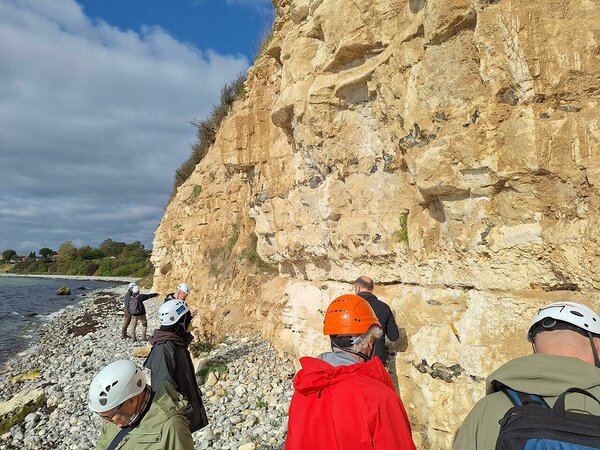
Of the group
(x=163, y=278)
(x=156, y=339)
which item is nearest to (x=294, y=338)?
(x=156, y=339)

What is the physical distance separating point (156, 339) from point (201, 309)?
410 inches

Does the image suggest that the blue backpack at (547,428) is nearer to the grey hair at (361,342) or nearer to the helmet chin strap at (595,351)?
the helmet chin strap at (595,351)

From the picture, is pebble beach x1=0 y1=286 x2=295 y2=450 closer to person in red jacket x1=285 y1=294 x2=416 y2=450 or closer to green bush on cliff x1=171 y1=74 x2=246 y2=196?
person in red jacket x1=285 y1=294 x2=416 y2=450

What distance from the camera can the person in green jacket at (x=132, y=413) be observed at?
2.38m

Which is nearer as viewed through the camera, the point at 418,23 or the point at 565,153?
the point at 565,153

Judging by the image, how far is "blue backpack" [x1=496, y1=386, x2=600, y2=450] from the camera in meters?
1.34

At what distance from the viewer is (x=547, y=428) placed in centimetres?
138

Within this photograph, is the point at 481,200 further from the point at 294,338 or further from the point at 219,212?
the point at 219,212

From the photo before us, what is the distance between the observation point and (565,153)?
10.8 feet

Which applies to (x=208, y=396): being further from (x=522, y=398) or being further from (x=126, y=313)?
(x=126, y=313)

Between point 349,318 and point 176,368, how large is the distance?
203cm

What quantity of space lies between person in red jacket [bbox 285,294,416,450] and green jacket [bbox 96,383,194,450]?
0.64 meters

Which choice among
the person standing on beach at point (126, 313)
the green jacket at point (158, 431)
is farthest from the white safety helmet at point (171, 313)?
the person standing on beach at point (126, 313)

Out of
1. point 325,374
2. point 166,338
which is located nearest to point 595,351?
point 325,374
